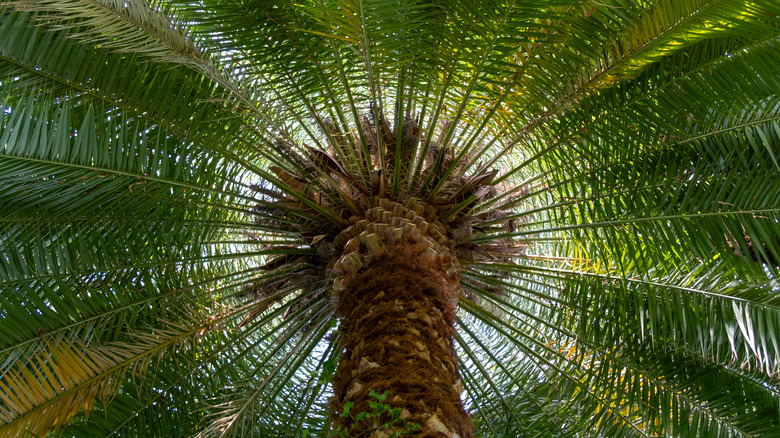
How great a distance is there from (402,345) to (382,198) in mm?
1692

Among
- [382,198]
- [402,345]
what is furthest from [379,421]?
[382,198]

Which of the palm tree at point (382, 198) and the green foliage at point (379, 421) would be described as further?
the palm tree at point (382, 198)

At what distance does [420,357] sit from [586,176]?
1931 millimetres

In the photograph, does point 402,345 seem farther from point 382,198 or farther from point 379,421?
point 382,198

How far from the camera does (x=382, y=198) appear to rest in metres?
5.14

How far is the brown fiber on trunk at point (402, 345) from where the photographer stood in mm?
3299

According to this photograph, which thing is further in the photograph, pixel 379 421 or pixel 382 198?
pixel 382 198

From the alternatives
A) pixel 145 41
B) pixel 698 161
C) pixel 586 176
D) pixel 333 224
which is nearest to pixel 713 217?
pixel 698 161

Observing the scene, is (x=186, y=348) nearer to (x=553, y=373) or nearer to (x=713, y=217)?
(x=553, y=373)

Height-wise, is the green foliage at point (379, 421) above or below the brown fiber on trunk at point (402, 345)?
below

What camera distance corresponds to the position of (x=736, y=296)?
446 centimetres

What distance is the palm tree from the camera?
3.87 m

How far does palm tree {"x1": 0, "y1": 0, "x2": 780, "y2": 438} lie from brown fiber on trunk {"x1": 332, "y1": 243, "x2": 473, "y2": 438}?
2cm

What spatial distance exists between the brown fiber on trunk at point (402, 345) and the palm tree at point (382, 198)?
19 mm
